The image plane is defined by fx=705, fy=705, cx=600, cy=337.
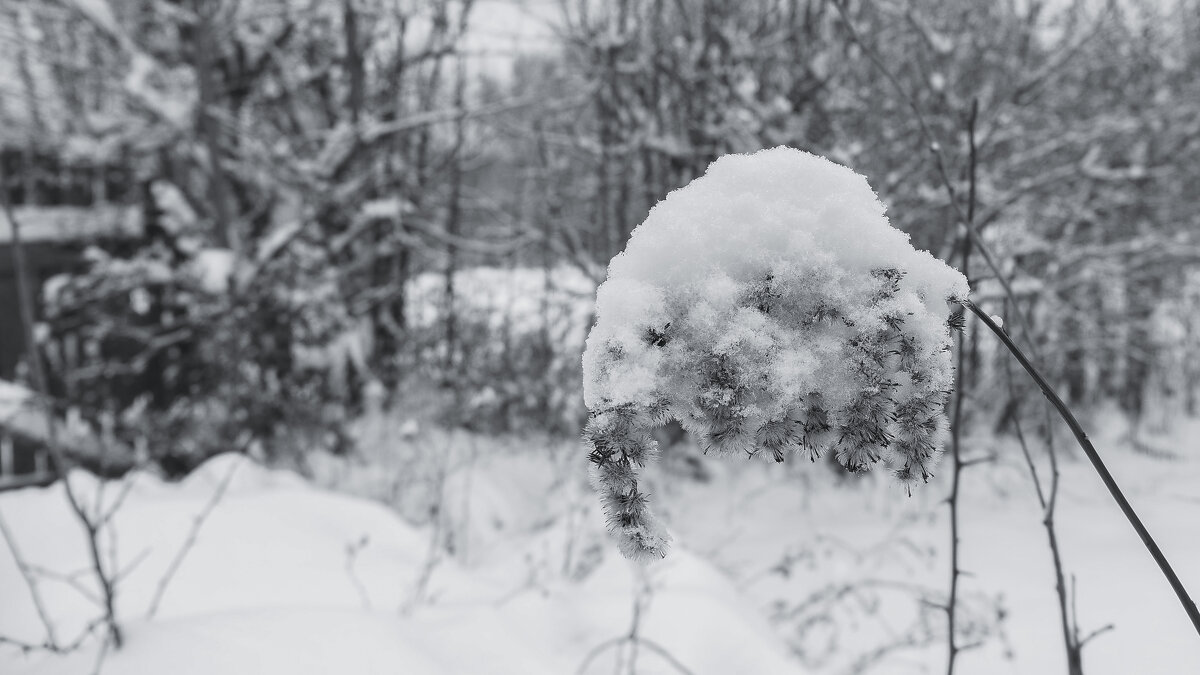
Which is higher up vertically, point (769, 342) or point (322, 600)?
point (769, 342)

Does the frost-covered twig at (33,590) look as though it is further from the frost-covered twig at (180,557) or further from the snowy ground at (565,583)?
the frost-covered twig at (180,557)

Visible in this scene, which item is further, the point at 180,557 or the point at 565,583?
the point at 565,583

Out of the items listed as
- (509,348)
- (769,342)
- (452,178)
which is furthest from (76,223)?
(769,342)

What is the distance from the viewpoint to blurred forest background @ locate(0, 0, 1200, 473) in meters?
4.90

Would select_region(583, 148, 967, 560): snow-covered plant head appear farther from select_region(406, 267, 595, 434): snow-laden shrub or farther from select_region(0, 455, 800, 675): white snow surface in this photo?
select_region(406, 267, 595, 434): snow-laden shrub

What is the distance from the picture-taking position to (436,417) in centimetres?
571

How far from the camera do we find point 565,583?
3.03 m

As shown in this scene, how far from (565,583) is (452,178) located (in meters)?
5.14

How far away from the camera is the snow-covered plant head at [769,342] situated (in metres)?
0.71

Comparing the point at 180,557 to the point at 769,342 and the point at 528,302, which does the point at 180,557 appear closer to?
the point at 769,342

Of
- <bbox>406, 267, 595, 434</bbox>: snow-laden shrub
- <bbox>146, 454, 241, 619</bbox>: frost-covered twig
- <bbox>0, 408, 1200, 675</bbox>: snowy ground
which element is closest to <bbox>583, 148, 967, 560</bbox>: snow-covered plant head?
<bbox>0, 408, 1200, 675</bbox>: snowy ground

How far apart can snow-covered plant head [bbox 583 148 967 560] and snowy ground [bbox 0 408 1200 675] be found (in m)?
0.97

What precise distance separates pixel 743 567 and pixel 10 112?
7.06 meters

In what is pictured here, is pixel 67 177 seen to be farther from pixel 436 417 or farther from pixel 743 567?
pixel 743 567
